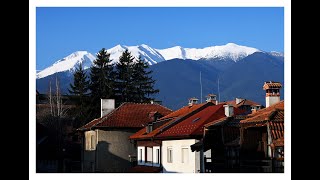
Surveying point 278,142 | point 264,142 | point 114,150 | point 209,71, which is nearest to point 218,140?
point 264,142

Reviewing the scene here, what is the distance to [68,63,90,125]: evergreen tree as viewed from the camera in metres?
46.9

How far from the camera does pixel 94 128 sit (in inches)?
1209

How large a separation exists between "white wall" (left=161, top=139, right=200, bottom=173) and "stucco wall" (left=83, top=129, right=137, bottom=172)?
5.69 m

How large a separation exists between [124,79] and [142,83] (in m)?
2.35

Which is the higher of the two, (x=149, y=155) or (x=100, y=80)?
(x=100, y=80)

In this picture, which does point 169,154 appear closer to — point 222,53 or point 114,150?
point 114,150

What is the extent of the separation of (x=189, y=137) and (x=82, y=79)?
30.8 metres

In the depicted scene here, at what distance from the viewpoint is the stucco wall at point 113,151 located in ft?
98.3

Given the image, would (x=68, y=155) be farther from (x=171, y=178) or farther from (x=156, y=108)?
(x=171, y=178)

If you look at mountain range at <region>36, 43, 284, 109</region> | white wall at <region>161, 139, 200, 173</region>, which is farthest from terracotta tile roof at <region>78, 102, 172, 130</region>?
mountain range at <region>36, 43, 284, 109</region>

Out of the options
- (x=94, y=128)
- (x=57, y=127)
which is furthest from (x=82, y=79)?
(x=94, y=128)

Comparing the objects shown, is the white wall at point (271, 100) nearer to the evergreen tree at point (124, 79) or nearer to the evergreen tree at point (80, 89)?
the evergreen tree at point (80, 89)

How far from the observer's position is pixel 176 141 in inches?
924

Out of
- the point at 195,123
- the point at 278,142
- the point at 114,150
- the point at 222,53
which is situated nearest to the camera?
the point at 278,142
